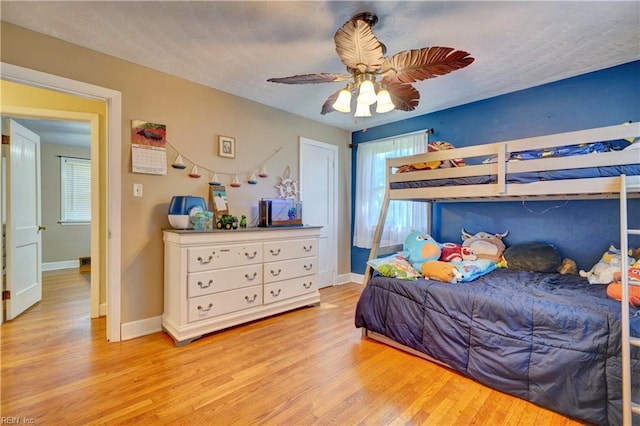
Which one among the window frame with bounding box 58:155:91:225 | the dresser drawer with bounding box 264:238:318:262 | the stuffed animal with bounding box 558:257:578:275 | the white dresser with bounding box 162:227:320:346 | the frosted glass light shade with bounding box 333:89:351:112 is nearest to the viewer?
the frosted glass light shade with bounding box 333:89:351:112

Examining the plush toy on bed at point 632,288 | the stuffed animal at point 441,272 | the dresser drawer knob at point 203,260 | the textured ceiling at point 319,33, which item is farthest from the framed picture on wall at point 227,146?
the plush toy on bed at point 632,288

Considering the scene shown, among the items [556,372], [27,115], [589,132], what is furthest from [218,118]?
[556,372]

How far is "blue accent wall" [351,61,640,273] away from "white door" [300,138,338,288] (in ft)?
4.59

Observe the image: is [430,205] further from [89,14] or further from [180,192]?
[89,14]

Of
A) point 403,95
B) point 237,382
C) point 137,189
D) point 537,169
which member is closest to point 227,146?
point 137,189

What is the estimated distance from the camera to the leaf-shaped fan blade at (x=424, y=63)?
61.9 inches

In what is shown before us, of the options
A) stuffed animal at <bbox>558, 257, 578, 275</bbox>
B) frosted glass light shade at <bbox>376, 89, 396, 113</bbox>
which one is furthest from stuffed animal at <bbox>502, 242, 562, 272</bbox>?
frosted glass light shade at <bbox>376, 89, 396, 113</bbox>

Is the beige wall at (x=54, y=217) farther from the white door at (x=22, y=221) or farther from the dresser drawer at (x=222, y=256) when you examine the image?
the dresser drawer at (x=222, y=256)

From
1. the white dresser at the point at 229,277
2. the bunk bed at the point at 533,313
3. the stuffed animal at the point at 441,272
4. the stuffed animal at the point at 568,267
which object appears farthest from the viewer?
the stuffed animal at the point at 568,267

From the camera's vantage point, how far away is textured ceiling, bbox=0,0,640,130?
172cm

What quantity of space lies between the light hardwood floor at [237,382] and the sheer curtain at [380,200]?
63.0 inches

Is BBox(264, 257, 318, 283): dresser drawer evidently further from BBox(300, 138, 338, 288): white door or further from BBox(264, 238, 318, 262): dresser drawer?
BBox(300, 138, 338, 288): white door

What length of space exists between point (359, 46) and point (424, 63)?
1.31ft

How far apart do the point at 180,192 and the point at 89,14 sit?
1.40m
